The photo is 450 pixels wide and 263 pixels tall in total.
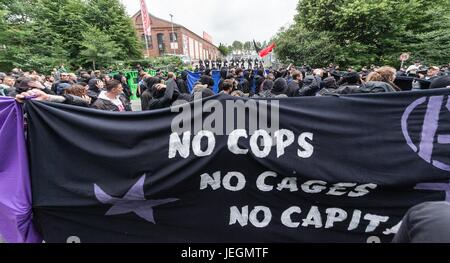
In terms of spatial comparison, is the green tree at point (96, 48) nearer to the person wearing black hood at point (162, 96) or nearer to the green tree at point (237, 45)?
the person wearing black hood at point (162, 96)

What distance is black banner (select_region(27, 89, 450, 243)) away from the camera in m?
2.57

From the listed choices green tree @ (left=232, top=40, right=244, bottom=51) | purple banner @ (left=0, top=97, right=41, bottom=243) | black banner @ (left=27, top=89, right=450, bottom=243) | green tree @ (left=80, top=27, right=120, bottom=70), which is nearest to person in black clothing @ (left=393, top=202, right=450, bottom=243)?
black banner @ (left=27, top=89, right=450, bottom=243)

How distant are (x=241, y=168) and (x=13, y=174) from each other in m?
2.24

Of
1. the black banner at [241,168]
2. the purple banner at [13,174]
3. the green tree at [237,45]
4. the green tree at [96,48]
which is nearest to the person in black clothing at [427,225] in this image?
the black banner at [241,168]

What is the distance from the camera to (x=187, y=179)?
8.71 ft

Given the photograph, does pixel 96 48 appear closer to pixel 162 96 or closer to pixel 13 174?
pixel 162 96

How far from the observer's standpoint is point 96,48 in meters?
26.6

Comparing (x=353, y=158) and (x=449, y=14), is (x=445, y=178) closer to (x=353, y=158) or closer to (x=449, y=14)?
(x=353, y=158)

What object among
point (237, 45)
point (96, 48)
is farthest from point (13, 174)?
point (237, 45)

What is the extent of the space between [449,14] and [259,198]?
3030cm

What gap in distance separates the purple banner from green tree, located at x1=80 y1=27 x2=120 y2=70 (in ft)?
87.2

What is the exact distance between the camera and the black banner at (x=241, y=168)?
257cm

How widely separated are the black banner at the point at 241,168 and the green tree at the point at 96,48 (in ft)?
88.6
